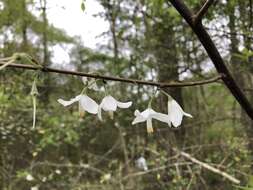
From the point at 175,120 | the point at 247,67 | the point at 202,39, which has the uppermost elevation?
the point at 247,67

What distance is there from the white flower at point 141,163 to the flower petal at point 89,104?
161 inches

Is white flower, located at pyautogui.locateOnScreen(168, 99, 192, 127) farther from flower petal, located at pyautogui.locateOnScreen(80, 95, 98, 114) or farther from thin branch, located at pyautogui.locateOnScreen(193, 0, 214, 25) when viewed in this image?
thin branch, located at pyautogui.locateOnScreen(193, 0, 214, 25)

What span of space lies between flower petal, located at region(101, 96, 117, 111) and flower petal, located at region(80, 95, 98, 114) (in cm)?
2

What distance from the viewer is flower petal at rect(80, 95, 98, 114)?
1092 mm

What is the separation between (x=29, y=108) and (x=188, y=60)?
8.06 ft

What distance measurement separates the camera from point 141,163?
208 inches

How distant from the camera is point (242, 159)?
4543mm

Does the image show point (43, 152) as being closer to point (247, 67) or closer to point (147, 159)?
point (147, 159)

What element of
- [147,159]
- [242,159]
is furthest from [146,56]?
[242,159]

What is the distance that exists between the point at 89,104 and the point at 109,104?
48 mm

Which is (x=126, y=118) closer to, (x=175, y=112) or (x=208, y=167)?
(x=208, y=167)

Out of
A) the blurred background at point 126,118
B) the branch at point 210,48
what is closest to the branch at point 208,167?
the blurred background at point 126,118

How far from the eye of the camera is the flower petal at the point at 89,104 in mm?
1092

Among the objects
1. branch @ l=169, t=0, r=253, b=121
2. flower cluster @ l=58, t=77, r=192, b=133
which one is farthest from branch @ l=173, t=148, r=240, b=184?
branch @ l=169, t=0, r=253, b=121
